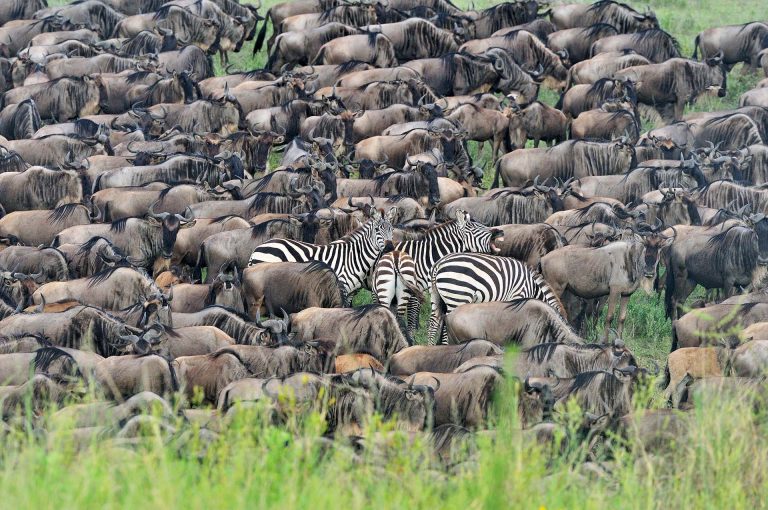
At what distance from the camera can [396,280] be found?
13.8 m

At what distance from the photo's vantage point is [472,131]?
64.1 ft

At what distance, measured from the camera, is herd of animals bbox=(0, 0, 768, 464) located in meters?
10.5

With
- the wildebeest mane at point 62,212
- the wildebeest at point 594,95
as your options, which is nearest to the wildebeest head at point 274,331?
the wildebeest mane at point 62,212

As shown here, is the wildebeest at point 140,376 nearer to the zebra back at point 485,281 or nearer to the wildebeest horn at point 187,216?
the zebra back at point 485,281

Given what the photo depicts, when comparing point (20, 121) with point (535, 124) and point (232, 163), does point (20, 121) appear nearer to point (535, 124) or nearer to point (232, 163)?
point (232, 163)

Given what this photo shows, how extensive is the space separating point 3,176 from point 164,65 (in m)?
6.29

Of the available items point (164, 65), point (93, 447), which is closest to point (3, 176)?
point (164, 65)

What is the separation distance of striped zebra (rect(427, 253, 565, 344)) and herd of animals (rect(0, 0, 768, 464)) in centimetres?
2

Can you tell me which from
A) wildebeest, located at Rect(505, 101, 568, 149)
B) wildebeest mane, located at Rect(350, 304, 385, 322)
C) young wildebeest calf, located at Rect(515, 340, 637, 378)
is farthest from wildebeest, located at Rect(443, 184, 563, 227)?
young wildebeest calf, located at Rect(515, 340, 637, 378)

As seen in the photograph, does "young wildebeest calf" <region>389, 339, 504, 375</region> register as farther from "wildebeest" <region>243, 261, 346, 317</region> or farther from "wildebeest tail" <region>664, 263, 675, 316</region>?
"wildebeest tail" <region>664, 263, 675, 316</region>

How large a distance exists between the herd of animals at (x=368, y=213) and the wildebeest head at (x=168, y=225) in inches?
0.8

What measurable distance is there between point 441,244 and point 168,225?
3071 mm

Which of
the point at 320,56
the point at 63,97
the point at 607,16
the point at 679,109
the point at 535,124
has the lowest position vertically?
the point at 535,124

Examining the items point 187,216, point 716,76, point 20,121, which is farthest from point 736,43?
point 20,121
